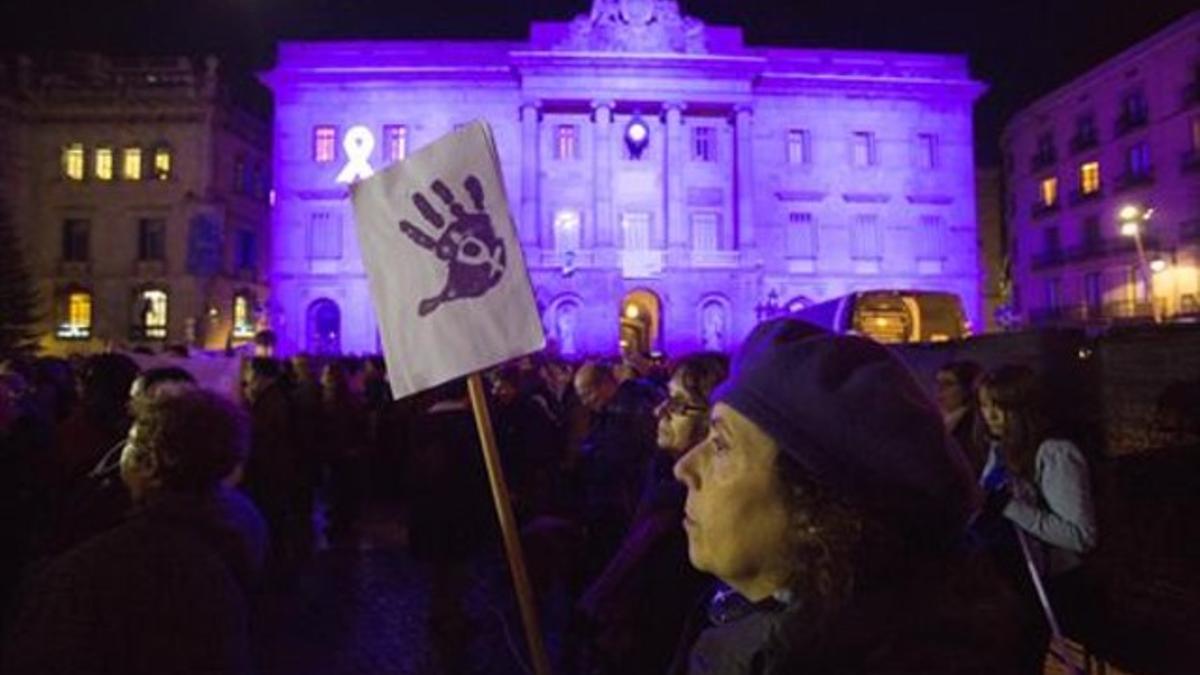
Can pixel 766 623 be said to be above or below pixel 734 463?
below

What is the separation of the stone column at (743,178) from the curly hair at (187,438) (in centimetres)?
4007

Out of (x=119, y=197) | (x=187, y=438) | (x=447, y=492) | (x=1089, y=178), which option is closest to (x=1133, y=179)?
(x=1089, y=178)

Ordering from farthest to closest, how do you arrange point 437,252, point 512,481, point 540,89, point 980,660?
point 540,89 < point 512,481 < point 437,252 < point 980,660

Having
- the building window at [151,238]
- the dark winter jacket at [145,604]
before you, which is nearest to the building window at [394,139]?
the building window at [151,238]

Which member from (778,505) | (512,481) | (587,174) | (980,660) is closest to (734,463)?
(778,505)

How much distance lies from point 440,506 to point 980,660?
4.86 metres

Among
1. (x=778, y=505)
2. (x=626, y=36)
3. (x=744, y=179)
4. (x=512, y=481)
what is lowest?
(x=512, y=481)

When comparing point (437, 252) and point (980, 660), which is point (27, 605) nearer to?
point (980, 660)

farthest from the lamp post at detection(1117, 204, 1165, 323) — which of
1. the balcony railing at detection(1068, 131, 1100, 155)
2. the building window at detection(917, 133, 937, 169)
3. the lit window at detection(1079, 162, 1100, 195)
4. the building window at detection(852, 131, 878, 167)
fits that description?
the building window at detection(852, 131, 878, 167)

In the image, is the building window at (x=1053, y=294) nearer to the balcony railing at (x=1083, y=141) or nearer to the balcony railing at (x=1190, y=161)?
the balcony railing at (x=1083, y=141)

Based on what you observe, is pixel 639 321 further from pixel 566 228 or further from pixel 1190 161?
pixel 1190 161

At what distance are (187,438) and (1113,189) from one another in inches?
1930

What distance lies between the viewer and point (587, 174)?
42031mm

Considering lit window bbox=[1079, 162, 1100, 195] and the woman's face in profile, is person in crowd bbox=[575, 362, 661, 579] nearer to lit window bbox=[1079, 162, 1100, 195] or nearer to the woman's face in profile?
the woman's face in profile
